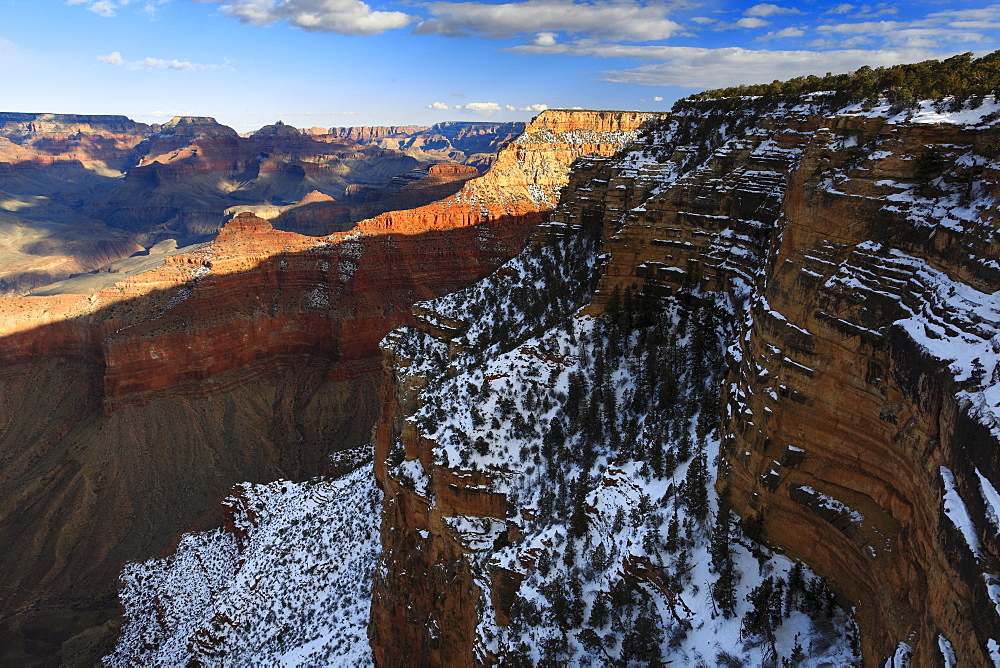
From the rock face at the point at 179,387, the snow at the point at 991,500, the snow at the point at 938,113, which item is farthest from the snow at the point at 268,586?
the snow at the point at 938,113

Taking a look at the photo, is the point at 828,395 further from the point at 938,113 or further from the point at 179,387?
the point at 179,387

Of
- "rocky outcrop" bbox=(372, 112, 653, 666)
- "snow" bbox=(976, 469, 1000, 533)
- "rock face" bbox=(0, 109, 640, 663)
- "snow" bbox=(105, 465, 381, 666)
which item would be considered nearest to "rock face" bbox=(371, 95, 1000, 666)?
"snow" bbox=(976, 469, 1000, 533)

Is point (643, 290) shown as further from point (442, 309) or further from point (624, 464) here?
point (442, 309)

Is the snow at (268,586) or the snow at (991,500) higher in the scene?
the snow at (991,500)

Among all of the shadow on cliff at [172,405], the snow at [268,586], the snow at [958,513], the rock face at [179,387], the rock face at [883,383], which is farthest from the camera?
the rock face at [179,387]

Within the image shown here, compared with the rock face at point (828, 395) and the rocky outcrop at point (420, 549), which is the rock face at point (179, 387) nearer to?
the rocky outcrop at point (420, 549)

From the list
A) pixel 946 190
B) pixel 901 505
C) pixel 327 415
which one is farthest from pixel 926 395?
pixel 327 415
